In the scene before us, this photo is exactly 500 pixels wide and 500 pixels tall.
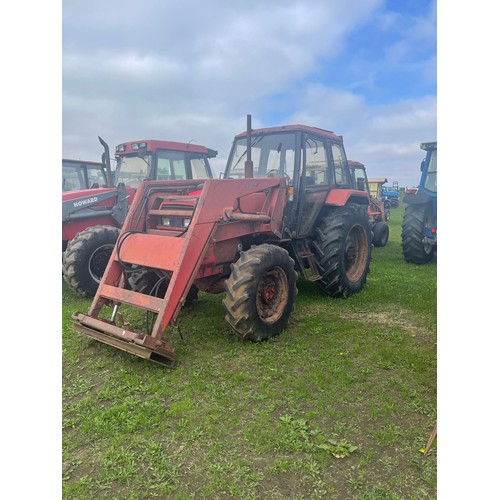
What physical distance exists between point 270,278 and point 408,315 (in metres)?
1.90

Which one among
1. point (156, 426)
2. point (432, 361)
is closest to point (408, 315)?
point (432, 361)

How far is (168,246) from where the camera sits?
389 cm

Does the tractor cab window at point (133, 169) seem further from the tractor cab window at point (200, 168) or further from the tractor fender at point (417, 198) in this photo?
the tractor fender at point (417, 198)

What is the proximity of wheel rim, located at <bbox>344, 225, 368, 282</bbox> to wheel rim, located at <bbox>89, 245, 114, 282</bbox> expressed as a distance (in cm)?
349

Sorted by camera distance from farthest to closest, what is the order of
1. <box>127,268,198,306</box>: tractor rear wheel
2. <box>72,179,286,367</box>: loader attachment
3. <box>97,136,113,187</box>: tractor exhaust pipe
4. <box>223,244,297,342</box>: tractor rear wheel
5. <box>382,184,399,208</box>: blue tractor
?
<box>382,184,399,208</box>: blue tractor < <box>97,136,113,187</box>: tractor exhaust pipe < <box>127,268,198,306</box>: tractor rear wheel < <box>223,244,297,342</box>: tractor rear wheel < <box>72,179,286,367</box>: loader attachment

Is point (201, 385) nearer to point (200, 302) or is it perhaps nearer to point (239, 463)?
point (239, 463)

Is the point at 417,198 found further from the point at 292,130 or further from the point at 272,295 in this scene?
the point at 272,295

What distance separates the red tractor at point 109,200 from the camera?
5738mm

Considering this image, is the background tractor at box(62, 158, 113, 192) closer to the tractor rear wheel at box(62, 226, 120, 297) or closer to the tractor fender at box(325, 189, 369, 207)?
the tractor rear wheel at box(62, 226, 120, 297)

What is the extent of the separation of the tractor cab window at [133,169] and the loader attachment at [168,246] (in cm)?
255

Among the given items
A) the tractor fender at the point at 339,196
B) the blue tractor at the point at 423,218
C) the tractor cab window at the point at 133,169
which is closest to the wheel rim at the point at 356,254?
the tractor fender at the point at 339,196

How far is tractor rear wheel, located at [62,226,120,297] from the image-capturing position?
5.66 meters

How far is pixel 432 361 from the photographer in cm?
372

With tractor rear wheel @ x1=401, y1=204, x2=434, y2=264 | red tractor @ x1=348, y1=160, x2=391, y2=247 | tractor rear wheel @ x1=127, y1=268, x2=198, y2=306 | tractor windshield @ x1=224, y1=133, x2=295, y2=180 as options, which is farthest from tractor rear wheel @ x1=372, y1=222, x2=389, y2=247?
tractor rear wheel @ x1=127, y1=268, x2=198, y2=306
